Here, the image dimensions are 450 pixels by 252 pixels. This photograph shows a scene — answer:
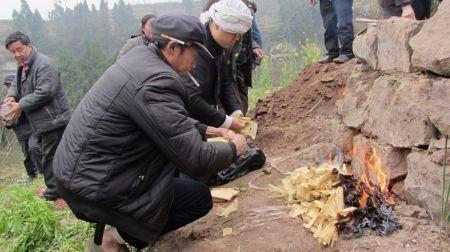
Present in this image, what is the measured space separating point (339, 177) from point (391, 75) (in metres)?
0.87

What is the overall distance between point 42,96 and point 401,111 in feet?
12.6

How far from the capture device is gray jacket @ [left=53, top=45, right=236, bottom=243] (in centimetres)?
248

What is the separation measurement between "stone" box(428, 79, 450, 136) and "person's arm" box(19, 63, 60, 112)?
4.00 m

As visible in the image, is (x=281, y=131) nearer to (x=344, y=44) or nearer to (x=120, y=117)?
(x=344, y=44)

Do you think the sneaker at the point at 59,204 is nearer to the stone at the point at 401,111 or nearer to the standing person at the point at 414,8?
the stone at the point at 401,111

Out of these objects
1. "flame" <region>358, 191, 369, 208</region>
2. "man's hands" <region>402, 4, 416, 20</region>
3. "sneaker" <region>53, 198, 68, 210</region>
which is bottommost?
"sneaker" <region>53, 198, 68, 210</region>

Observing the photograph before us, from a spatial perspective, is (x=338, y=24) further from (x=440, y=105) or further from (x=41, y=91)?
(x=41, y=91)

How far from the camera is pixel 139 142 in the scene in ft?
8.71

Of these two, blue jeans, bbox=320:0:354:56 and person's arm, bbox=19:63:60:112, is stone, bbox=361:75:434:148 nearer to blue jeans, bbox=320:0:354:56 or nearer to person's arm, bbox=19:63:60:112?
blue jeans, bbox=320:0:354:56

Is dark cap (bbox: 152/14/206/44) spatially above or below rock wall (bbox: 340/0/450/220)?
above

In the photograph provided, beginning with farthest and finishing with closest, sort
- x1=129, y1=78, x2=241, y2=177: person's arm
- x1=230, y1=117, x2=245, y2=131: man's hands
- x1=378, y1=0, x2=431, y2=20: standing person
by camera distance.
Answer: x1=378, y1=0, x2=431, y2=20: standing person < x1=230, y1=117, x2=245, y2=131: man's hands < x1=129, y1=78, x2=241, y2=177: person's arm

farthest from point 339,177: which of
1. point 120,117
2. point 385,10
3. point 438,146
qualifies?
point 385,10

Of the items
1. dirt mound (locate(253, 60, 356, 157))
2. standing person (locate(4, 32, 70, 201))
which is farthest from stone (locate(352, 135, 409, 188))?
standing person (locate(4, 32, 70, 201))

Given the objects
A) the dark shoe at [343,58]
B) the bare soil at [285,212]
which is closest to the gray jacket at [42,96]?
the bare soil at [285,212]
